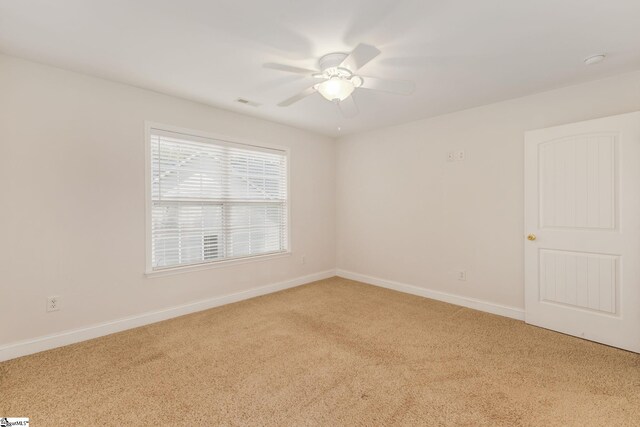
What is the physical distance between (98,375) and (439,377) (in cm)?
242

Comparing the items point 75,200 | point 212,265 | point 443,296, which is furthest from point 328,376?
point 75,200

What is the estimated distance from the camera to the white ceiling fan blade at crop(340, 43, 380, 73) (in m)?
1.77

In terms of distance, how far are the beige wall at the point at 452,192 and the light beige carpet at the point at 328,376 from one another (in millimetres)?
757

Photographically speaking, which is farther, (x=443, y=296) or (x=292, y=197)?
(x=292, y=197)

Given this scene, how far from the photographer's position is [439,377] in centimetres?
206

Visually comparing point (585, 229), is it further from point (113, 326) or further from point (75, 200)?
point (75, 200)

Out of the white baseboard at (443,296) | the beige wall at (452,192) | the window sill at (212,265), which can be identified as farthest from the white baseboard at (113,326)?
the beige wall at (452,192)

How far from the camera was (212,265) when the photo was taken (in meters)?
3.50

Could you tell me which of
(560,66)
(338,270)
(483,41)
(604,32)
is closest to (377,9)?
(483,41)

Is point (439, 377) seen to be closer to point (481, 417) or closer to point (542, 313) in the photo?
point (481, 417)

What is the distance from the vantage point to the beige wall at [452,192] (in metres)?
2.99

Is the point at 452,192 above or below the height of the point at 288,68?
below

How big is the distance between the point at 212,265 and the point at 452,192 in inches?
120

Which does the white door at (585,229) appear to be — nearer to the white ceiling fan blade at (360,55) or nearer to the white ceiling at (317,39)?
the white ceiling at (317,39)
